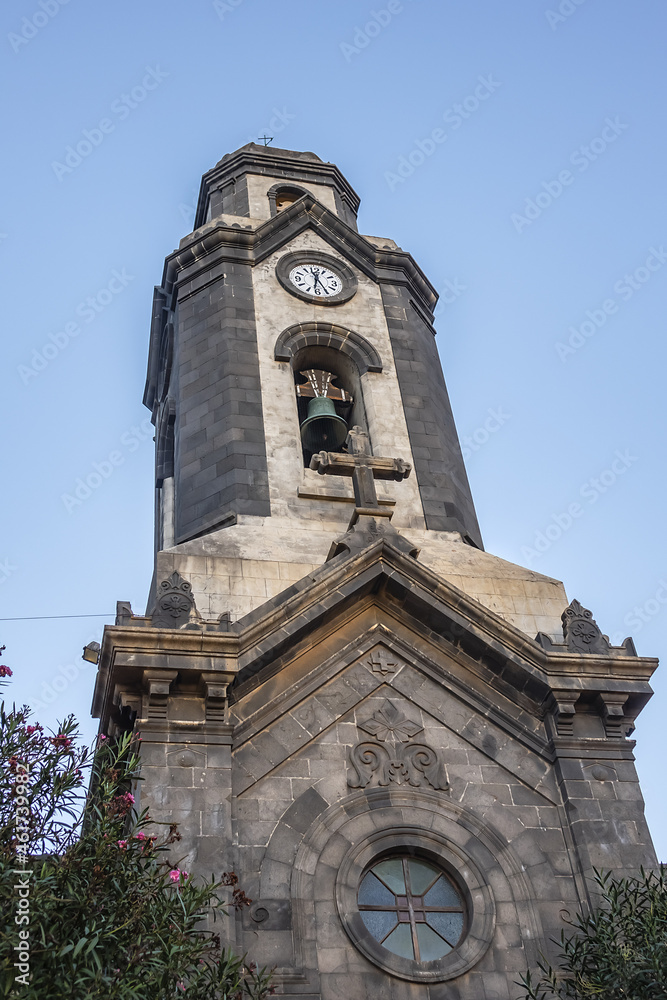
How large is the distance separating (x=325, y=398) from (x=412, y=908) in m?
10.9

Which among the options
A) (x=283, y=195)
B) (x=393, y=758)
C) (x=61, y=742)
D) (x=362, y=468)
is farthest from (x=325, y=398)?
(x=61, y=742)

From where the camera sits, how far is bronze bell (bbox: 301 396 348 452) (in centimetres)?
2358

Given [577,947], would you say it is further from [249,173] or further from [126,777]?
[249,173]

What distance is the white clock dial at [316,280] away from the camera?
26.1 metres

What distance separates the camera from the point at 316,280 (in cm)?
2647

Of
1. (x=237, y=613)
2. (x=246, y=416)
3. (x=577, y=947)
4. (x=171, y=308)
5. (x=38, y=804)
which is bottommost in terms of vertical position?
(x=577, y=947)

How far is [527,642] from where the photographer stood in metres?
18.2

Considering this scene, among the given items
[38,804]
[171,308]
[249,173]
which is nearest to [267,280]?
[171,308]

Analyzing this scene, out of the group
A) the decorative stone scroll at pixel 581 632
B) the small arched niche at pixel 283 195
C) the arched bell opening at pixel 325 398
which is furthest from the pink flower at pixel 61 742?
the small arched niche at pixel 283 195

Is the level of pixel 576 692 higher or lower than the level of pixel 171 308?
lower

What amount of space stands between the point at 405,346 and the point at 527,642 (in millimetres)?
9368

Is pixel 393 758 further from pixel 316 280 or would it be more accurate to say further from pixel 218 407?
pixel 316 280

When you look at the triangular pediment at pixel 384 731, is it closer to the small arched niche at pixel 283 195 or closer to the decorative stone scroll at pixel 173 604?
the decorative stone scroll at pixel 173 604

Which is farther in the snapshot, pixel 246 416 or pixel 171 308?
pixel 171 308
